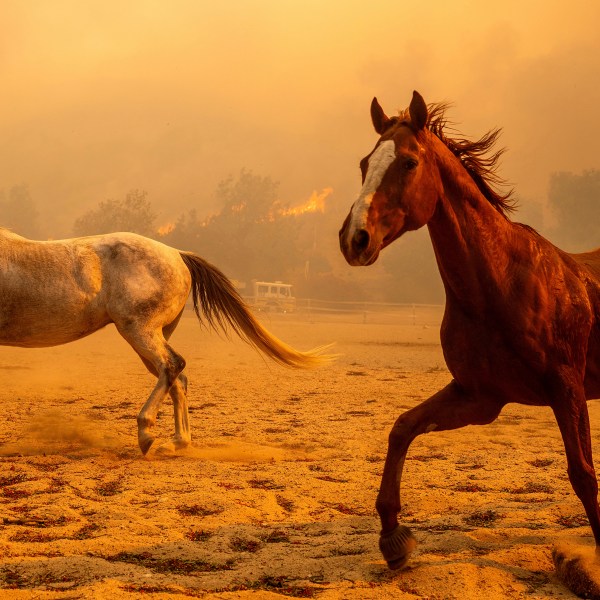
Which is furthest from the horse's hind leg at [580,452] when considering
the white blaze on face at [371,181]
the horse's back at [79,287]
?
the horse's back at [79,287]

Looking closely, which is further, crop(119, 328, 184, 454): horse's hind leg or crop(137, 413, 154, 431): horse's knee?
crop(119, 328, 184, 454): horse's hind leg

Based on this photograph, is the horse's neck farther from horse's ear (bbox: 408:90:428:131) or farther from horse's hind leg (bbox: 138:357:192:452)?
horse's hind leg (bbox: 138:357:192:452)

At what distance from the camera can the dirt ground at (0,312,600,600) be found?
2.78 m

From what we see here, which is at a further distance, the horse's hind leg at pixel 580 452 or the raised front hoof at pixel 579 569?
the horse's hind leg at pixel 580 452

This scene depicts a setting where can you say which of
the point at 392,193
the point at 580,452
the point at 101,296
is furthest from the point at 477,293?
the point at 101,296

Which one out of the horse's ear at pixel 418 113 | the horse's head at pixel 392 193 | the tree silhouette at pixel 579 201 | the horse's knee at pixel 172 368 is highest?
the tree silhouette at pixel 579 201

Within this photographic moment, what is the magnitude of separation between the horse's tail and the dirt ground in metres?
0.73

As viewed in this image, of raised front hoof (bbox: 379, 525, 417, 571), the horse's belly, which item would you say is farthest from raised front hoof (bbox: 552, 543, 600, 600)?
the horse's belly

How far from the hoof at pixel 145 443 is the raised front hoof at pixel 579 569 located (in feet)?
10.9

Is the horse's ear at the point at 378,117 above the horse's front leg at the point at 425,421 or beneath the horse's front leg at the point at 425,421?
above

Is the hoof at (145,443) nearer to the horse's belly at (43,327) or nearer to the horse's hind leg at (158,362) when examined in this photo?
the horse's hind leg at (158,362)

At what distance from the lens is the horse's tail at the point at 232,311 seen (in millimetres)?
6273

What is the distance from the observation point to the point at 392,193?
8.94 ft

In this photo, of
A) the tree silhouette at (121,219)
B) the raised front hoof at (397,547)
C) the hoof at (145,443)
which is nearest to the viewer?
the raised front hoof at (397,547)
